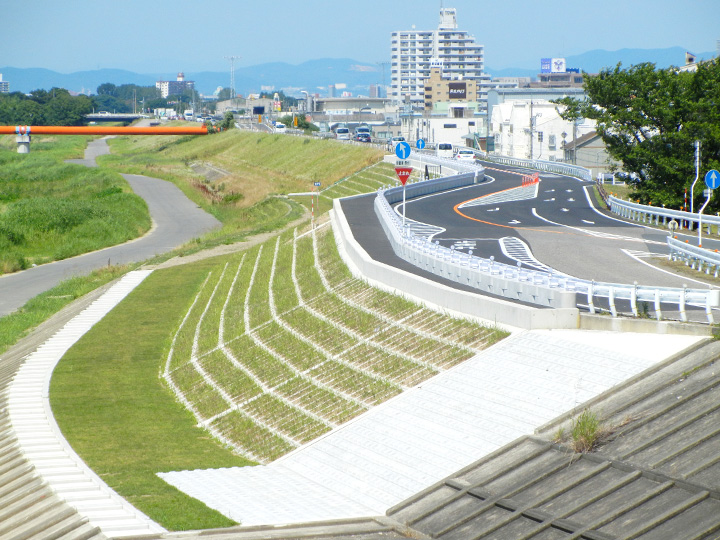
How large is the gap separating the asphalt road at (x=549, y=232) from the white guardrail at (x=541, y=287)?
3.52m

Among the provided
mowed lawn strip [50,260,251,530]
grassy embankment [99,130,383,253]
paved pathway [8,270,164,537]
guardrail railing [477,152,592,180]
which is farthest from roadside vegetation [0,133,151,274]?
guardrail railing [477,152,592,180]

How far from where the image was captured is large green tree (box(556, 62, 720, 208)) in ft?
153

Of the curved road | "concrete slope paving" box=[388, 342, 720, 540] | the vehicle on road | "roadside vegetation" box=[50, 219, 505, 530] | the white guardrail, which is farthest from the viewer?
the vehicle on road

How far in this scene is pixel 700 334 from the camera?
19.4m

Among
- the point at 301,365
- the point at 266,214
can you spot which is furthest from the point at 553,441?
the point at 266,214

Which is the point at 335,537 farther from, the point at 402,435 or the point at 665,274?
the point at 665,274

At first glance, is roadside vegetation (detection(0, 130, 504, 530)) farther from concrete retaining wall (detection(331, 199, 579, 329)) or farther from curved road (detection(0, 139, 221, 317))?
curved road (detection(0, 139, 221, 317))

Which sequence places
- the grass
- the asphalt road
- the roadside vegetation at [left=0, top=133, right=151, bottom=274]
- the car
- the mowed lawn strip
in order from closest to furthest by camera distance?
the mowed lawn strip < the asphalt road < the grass < the roadside vegetation at [left=0, top=133, right=151, bottom=274] < the car

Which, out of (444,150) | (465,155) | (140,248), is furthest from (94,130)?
(444,150)

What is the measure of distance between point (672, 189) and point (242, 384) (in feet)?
96.6

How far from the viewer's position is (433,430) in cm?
1916

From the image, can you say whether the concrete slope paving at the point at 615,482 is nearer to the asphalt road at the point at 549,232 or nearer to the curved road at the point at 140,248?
the asphalt road at the point at 549,232

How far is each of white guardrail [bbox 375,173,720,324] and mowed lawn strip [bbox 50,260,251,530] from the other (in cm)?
833

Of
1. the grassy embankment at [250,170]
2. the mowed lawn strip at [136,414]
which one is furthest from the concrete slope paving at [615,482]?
the grassy embankment at [250,170]
